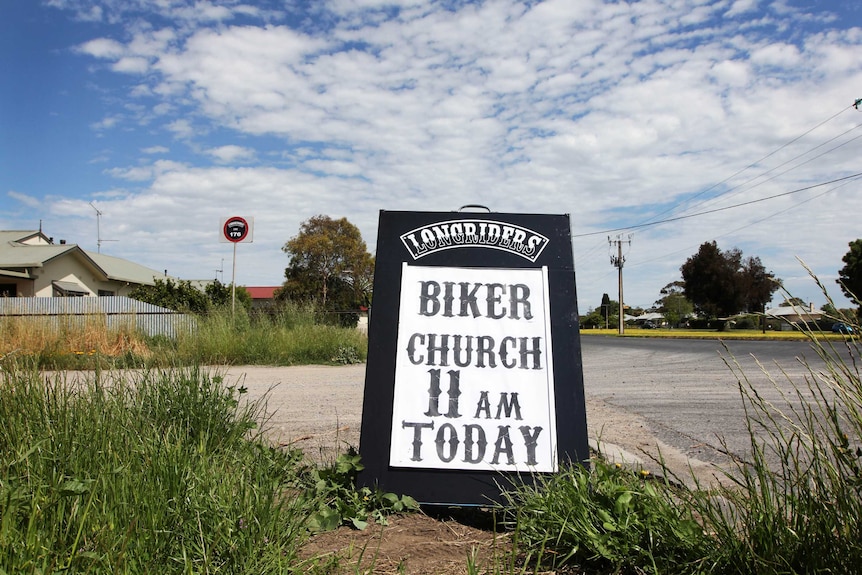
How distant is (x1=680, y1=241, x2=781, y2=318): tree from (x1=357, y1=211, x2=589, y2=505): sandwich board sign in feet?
219

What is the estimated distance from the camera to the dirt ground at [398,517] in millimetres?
2721

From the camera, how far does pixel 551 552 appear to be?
2676mm

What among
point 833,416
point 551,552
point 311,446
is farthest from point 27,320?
point 833,416

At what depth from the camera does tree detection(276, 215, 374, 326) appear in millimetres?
45062

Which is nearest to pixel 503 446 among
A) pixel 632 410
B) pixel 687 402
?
pixel 632 410

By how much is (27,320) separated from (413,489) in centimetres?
1324

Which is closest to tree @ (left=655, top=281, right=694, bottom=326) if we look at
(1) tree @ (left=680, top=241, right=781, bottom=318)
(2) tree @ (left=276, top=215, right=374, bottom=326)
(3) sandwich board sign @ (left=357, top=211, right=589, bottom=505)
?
(1) tree @ (left=680, top=241, right=781, bottom=318)

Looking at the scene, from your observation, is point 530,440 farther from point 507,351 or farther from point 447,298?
point 447,298

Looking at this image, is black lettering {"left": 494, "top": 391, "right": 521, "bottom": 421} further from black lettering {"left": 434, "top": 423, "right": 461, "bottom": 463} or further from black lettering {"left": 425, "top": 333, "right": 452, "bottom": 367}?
black lettering {"left": 425, "top": 333, "right": 452, "bottom": 367}

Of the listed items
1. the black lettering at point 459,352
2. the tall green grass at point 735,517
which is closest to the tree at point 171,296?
the black lettering at point 459,352

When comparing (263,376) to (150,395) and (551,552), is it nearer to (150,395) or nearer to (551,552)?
(150,395)

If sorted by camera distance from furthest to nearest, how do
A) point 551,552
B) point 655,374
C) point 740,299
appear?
point 740,299 < point 655,374 < point 551,552

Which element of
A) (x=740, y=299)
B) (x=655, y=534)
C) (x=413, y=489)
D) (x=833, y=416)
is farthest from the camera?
(x=740, y=299)

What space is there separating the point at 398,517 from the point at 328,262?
42976 millimetres
